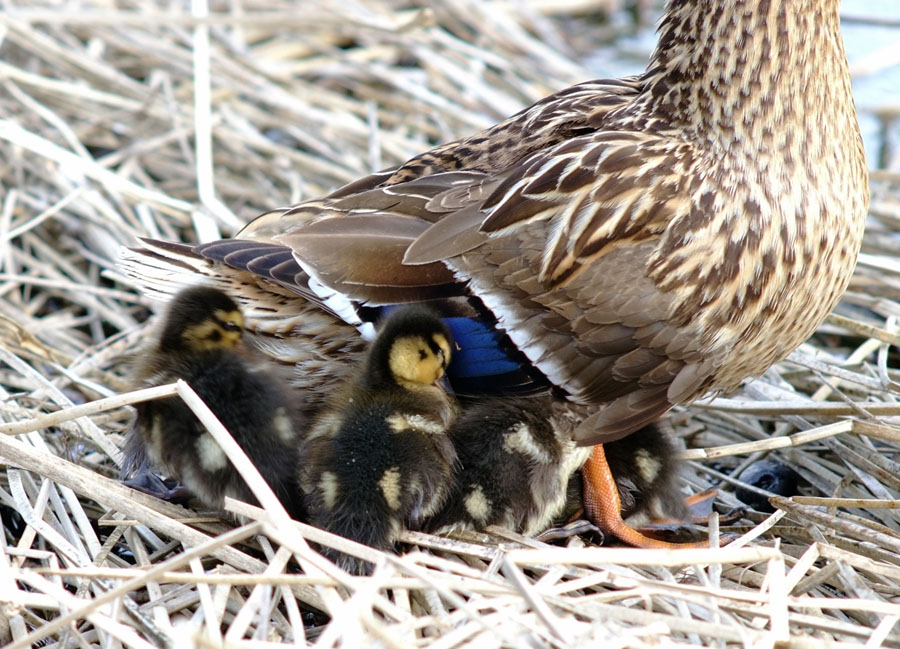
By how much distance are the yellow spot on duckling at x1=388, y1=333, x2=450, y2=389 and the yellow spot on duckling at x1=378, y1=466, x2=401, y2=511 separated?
0.16 meters

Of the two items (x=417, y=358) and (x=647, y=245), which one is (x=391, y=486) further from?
(x=647, y=245)

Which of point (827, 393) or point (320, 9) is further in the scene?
point (320, 9)

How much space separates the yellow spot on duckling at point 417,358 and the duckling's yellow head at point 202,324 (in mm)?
325

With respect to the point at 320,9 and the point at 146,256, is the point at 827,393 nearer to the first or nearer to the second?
the point at 146,256

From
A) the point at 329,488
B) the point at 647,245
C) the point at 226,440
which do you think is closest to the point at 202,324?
the point at 226,440

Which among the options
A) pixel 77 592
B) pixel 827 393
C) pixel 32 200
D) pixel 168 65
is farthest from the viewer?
pixel 168 65

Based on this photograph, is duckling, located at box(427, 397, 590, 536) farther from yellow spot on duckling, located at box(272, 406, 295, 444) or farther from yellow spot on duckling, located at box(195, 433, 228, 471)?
yellow spot on duckling, located at box(195, 433, 228, 471)

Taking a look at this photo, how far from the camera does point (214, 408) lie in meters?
2.26

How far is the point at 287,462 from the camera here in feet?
7.47

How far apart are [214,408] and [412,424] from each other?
37cm

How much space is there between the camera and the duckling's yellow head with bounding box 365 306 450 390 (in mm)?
2207

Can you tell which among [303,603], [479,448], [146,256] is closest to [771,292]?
[479,448]

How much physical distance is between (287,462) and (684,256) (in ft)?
2.78

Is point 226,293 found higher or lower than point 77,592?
higher
